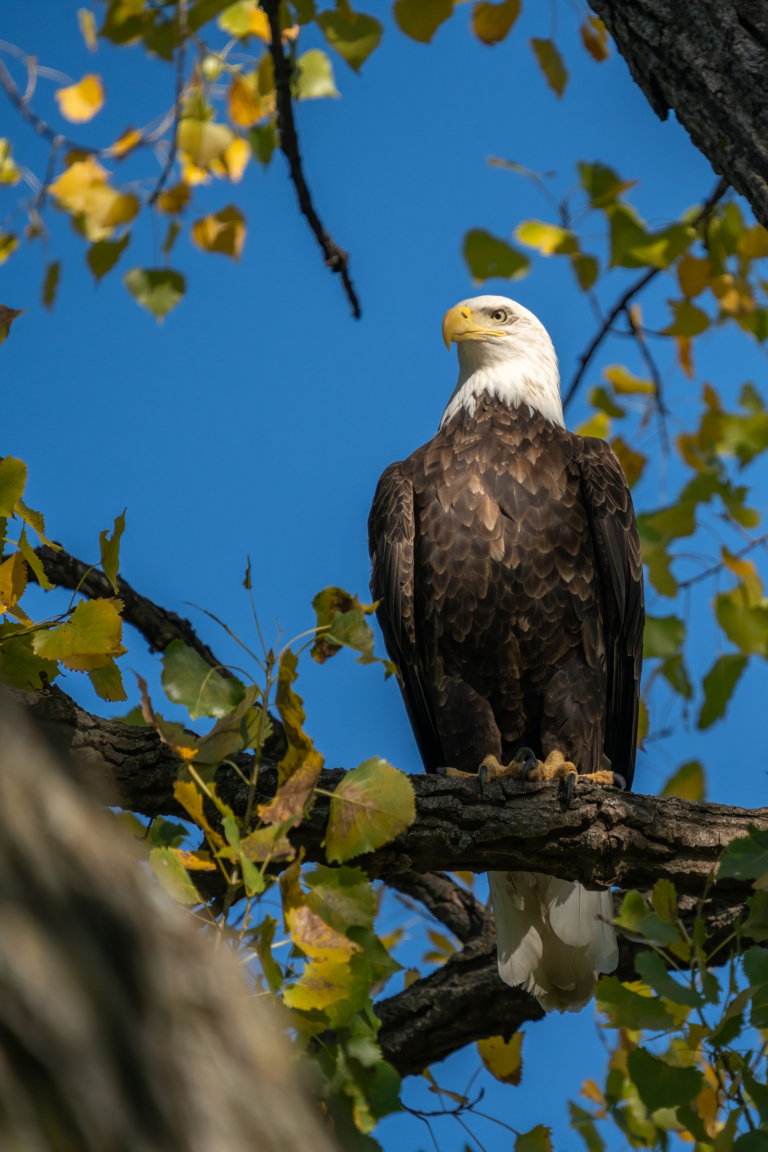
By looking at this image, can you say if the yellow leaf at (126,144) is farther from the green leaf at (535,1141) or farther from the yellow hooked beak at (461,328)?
the green leaf at (535,1141)

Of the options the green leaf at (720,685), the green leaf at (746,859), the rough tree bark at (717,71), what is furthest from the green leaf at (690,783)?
the rough tree bark at (717,71)

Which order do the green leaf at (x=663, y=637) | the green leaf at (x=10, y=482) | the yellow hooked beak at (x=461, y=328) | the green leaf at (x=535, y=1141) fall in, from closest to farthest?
the green leaf at (x=10, y=482) < the green leaf at (x=535, y=1141) < the green leaf at (x=663, y=637) < the yellow hooked beak at (x=461, y=328)

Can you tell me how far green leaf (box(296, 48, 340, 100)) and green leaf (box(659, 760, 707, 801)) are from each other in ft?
8.95

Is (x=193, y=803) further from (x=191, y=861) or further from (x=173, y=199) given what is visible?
(x=173, y=199)

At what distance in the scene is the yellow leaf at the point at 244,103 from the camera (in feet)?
11.6

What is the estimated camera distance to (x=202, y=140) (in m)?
3.37

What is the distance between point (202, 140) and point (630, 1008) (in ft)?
10.2

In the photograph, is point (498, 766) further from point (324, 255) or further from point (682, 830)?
point (324, 255)

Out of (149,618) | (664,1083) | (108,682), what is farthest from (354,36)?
(664,1083)

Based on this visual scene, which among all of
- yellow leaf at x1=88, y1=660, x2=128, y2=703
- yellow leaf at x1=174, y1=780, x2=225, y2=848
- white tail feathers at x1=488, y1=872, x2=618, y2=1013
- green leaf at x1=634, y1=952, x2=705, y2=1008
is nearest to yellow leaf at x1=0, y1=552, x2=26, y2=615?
yellow leaf at x1=88, y1=660, x2=128, y2=703

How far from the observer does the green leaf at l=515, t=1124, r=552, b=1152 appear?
1.99 metres

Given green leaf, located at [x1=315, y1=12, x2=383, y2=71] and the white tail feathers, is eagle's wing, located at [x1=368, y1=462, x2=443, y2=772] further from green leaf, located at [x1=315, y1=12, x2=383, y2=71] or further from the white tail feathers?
green leaf, located at [x1=315, y1=12, x2=383, y2=71]

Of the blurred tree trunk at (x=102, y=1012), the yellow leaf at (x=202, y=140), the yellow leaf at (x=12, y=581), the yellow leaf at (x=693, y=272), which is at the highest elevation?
the yellow leaf at (x=202, y=140)

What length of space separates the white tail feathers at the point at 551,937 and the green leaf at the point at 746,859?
1490 mm
